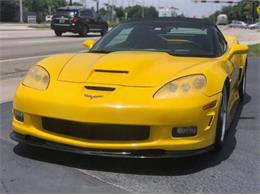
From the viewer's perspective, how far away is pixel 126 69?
4633 millimetres

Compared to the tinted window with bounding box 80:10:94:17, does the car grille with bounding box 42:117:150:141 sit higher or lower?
higher

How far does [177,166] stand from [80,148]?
0.85 meters

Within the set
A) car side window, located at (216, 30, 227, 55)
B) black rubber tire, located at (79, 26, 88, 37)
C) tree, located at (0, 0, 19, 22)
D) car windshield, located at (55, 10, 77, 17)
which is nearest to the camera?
car side window, located at (216, 30, 227, 55)

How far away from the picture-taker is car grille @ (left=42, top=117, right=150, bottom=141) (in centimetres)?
419

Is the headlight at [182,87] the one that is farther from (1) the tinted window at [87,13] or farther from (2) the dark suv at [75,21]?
(1) the tinted window at [87,13]

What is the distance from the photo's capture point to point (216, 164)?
15.0ft

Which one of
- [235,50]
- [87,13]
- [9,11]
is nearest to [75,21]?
[87,13]

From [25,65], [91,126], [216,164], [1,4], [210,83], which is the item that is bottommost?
[1,4]

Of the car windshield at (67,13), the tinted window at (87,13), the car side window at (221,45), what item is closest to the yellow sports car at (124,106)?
the car side window at (221,45)

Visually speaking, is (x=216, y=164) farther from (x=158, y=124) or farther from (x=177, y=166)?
(x=158, y=124)

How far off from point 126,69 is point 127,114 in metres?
0.64

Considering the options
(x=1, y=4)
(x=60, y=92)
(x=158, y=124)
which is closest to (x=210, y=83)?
(x=158, y=124)

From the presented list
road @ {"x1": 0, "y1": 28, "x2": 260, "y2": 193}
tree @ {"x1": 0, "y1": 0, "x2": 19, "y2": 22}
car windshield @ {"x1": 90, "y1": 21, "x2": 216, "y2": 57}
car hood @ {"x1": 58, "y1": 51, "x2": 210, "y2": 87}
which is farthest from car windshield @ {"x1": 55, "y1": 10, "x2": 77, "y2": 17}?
tree @ {"x1": 0, "y1": 0, "x2": 19, "y2": 22}

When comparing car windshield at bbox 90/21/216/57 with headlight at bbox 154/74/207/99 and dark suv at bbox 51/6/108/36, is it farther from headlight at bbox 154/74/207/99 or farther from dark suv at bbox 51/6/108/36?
dark suv at bbox 51/6/108/36
